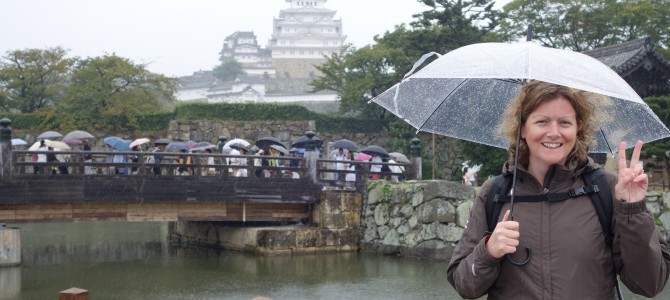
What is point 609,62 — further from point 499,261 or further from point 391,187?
point 499,261

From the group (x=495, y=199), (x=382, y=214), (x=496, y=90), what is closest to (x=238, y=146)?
(x=382, y=214)

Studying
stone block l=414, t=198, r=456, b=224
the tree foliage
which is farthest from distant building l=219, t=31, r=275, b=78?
stone block l=414, t=198, r=456, b=224

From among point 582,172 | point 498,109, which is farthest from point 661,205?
point 582,172

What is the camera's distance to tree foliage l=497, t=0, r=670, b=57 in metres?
22.6

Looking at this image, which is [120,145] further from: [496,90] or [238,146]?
[496,90]

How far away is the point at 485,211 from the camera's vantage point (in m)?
2.58

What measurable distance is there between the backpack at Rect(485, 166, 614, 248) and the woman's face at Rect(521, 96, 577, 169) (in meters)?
0.10

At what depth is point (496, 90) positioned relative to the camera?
145 inches

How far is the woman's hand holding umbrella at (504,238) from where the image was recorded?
2.33 metres

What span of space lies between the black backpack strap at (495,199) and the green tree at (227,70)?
Answer: 69.4m

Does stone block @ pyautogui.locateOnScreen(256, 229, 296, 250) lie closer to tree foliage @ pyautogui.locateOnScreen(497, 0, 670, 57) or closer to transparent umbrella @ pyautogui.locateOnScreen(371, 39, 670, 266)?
transparent umbrella @ pyautogui.locateOnScreen(371, 39, 670, 266)

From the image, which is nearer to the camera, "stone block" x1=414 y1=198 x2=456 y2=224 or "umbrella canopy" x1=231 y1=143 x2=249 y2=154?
"stone block" x1=414 y1=198 x2=456 y2=224

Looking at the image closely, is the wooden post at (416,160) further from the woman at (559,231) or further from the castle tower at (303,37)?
the castle tower at (303,37)

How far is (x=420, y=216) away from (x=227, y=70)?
2393 inches
